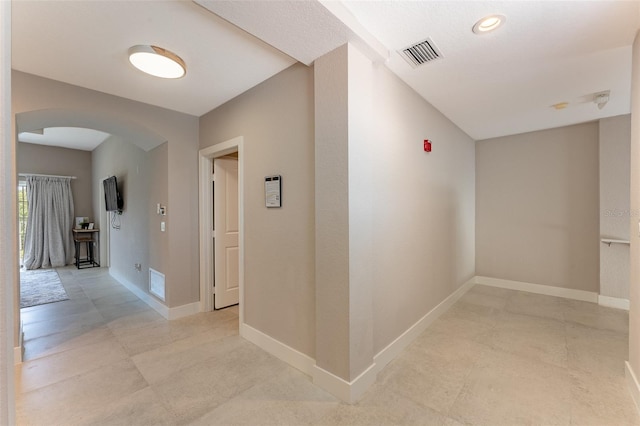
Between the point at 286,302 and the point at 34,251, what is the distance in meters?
7.21

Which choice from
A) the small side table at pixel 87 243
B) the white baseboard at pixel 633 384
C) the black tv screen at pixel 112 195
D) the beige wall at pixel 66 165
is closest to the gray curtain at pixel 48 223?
the beige wall at pixel 66 165

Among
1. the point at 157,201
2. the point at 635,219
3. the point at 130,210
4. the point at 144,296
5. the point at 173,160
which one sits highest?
the point at 173,160

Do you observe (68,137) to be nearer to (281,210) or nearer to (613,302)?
(281,210)

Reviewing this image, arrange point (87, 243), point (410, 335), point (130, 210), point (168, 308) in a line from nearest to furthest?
1. point (410, 335)
2. point (168, 308)
3. point (130, 210)
4. point (87, 243)

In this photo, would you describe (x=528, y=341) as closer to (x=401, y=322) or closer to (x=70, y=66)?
(x=401, y=322)

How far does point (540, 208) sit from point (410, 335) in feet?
10.5

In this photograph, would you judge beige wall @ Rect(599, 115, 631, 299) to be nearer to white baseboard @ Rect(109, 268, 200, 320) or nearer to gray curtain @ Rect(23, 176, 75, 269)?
white baseboard @ Rect(109, 268, 200, 320)

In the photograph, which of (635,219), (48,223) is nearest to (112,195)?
(48,223)

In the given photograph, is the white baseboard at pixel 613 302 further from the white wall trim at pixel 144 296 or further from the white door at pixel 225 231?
the white wall trim at pixel 144 296

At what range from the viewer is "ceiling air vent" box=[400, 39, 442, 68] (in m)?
2.01

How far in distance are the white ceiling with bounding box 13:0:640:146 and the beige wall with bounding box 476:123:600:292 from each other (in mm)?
1269

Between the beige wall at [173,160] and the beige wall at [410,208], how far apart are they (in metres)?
2.46

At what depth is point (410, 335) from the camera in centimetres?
265

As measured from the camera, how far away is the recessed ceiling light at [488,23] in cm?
174
